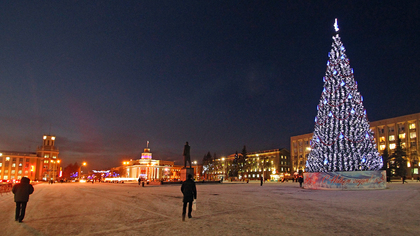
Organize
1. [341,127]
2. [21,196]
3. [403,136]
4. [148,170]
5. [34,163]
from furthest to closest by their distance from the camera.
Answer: [148,170]
[34,163]
[403,136]
[341,127]
[21,196]

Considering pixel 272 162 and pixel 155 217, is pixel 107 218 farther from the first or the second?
pixel 272 162

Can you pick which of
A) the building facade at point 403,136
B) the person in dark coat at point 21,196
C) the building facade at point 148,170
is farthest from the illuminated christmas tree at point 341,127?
the building facade at point 148,170

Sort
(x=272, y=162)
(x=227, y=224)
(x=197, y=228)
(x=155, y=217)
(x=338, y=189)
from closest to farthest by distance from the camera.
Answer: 1. (x=197, y=228)
2. (x=227, y=224)
3. (x=155, y=217)
4. (x=338, y=189)
5. (x=272, y=162)

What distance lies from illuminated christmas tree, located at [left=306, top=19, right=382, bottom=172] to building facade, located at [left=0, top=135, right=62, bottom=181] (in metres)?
121

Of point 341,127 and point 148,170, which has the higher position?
point 341,127

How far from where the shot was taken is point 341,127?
1158 inches

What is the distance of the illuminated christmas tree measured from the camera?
28609 mm

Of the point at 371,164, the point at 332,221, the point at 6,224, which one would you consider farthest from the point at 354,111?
the point at 6,224

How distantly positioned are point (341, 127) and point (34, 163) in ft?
494

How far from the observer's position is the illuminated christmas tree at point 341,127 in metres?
28.6

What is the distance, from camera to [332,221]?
9398mm

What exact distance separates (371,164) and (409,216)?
2026 centimetres

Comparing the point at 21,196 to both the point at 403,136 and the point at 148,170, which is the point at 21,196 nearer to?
the point at 403,136

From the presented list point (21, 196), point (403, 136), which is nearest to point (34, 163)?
point (21, 196)
